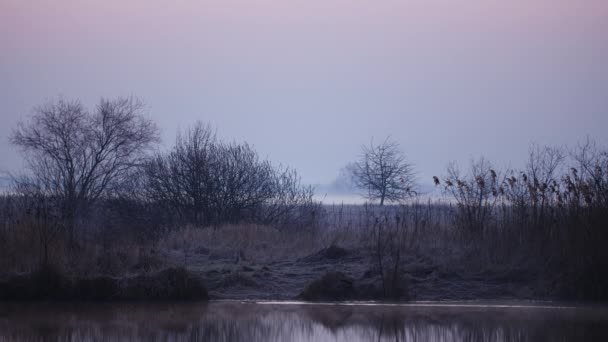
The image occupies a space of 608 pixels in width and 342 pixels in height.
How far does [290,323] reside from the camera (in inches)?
515

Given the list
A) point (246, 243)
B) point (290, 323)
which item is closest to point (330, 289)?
point (290, 323)

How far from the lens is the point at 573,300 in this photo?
48.1 feet

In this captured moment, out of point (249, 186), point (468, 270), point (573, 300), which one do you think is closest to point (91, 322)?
point (468, 270)

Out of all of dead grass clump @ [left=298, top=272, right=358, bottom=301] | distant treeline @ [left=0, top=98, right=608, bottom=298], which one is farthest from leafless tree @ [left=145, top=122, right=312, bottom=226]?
dead grass clump @ [left=298, top=272, right=358, bottom=301]

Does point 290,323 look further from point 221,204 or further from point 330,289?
point 221,204

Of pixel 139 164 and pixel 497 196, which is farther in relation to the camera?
pixel 139 164

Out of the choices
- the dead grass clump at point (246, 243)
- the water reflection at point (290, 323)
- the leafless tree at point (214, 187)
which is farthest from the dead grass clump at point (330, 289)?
the leafless tree at point (214, 187)

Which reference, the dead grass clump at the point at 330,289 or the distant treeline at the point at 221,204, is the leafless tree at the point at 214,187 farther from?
the dead grass clump at the point at 330,289

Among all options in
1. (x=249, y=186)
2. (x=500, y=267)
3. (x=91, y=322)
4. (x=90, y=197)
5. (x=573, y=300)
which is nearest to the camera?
(x=91, y=322)

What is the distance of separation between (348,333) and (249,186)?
59.2 ft

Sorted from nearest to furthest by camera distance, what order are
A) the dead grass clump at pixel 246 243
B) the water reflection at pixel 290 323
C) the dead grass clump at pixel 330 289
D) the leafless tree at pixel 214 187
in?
the water reflection at pixel 290 323, the dead grass clump at pixel 330 289, the dead grass clump at pixel 246 243, the leafless tree at pixel 214 187

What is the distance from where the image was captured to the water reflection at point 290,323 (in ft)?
39.7

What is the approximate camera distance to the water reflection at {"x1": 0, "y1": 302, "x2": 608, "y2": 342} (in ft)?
39.7

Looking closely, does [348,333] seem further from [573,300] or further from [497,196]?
[497,196]
